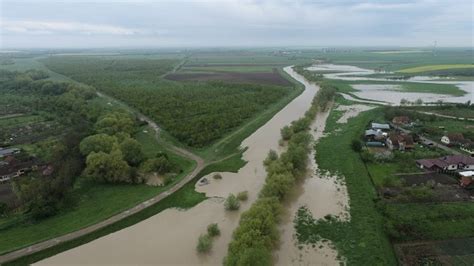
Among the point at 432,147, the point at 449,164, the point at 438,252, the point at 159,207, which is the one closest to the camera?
the point at 438,252

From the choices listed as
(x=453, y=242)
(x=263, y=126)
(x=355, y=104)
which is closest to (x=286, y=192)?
(x=453, y=242)

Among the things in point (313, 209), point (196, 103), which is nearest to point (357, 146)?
point (313, 209)

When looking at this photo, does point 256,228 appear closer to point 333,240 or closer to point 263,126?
point 333,240

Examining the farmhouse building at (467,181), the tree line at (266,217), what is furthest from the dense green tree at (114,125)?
the farmhouse building at (467,181)

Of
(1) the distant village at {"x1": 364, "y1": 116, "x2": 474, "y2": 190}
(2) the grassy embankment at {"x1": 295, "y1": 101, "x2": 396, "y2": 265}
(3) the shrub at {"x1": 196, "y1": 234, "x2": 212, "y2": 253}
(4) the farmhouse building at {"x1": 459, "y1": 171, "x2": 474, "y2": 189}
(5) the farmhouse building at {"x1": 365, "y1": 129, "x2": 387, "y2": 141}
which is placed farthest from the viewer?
(5) the farmhouse building at {"x1": 365, "y1": 129, "x2": 387, "y2": 141}

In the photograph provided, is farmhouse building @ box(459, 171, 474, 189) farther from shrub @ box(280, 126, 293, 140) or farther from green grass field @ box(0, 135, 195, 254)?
green grass field @ box(0, 135, 195, 254)

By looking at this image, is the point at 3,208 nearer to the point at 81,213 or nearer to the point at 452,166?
the point at 81,213

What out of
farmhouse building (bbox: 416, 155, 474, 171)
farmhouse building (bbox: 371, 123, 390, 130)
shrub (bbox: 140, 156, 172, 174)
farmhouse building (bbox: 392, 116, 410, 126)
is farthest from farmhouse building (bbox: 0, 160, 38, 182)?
farmhouse building (bbox: 392, 116, 410, 126)
